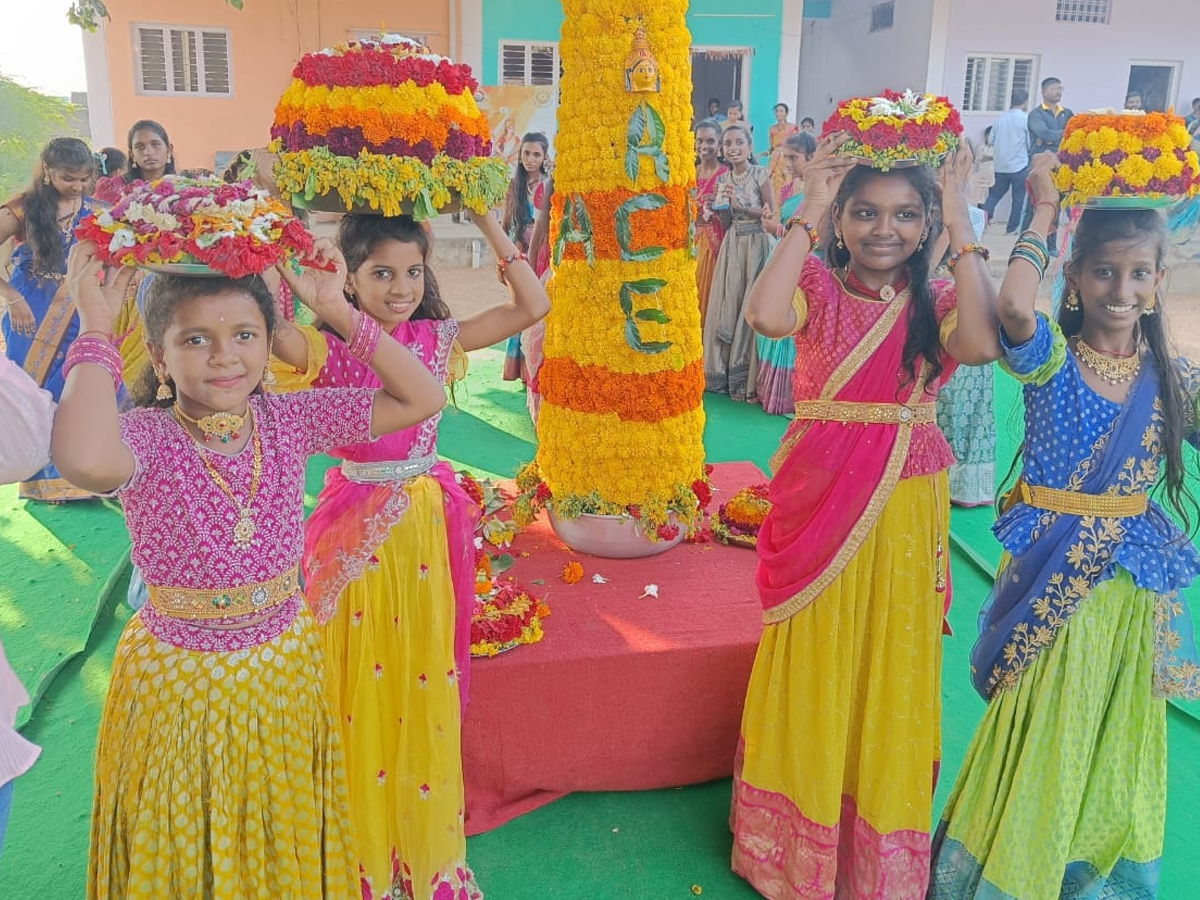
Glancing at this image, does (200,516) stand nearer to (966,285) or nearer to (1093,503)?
(966,285)

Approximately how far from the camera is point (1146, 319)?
8.70 ft

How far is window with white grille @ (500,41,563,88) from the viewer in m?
17.2

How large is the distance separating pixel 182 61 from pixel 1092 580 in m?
17.7

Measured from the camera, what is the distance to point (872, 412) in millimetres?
2750

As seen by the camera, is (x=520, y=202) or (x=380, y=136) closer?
(x=380, y=136)

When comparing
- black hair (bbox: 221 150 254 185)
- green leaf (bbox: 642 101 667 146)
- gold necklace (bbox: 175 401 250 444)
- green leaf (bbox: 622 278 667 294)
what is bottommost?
gold necklace (bbox: 175 401 250 444)

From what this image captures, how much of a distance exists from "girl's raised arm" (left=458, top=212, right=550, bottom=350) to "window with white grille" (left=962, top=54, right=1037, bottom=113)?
18.5 m

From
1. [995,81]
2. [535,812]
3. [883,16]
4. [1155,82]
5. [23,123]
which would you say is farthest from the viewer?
[883,16]

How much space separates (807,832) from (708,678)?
72cm

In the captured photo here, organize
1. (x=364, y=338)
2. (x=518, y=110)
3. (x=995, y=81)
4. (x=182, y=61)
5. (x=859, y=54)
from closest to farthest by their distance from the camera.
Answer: (x=364, y=338)
(x=182, y=61)
(x=518, y=110)
(x=995, y=81)
(x=859, y=54)

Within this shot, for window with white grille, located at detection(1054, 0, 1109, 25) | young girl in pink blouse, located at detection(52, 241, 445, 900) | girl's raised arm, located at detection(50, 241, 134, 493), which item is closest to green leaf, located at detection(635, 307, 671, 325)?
young girl in pink blouse, located at detection(52, 241, 445, 900)

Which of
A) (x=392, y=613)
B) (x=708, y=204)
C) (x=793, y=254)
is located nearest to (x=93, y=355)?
(x=392, y=613)

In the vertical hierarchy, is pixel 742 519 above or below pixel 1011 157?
below

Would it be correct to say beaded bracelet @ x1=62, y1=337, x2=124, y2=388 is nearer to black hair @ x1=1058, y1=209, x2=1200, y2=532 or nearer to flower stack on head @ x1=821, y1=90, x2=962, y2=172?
flower stack on head @ x1=821, y1=90, x2=962, y2=172
